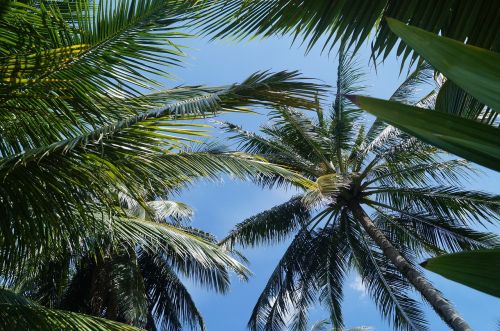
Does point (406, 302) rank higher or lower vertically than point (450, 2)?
higher

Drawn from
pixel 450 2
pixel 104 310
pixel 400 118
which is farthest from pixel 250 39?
pixel 104 310

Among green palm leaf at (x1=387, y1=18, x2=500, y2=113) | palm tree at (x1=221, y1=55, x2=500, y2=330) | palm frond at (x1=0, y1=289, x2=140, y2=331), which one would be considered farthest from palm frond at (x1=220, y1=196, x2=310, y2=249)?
green palm leaf at (x1=387, y1=18, x2=500, y2=113)

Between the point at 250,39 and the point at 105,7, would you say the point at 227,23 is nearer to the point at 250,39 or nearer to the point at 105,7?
the point at 250,39

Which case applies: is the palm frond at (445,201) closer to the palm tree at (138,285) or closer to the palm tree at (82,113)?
the palm tree at (138,285)

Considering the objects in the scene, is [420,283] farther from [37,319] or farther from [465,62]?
[465,62]

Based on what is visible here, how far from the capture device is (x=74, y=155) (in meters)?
3.34

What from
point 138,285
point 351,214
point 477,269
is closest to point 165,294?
point 138,285

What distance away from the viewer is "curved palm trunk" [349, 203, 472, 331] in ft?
27.2

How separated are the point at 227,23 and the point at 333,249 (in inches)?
422

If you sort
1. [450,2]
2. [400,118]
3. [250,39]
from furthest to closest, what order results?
[250,39]
[450,2]
[400,118]

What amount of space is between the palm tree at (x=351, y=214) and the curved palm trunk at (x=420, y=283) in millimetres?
84

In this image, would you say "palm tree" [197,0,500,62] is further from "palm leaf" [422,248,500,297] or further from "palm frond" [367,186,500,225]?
"palm frond" [367,186,500,225]

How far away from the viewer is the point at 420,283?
945 centimetres

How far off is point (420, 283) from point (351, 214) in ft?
13.1
